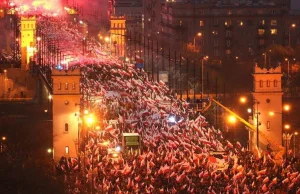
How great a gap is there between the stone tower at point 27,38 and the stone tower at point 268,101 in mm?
20388

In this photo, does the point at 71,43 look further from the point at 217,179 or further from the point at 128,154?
the point at 217,179

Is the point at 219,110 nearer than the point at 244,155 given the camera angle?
No

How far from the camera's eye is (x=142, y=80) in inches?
2199

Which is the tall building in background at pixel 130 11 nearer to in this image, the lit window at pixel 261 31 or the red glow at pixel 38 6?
the red glow at pixel 38 6

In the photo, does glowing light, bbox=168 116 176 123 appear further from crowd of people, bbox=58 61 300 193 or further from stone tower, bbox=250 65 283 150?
stone tower, bbox=250 65 283 150

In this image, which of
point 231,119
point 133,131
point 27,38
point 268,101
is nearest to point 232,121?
point 231,119

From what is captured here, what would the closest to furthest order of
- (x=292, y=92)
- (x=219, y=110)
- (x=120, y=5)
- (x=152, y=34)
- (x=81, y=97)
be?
1. (x=81, y=97)
2. (x=219, y=110)
3. (x=292, y=92)
4. (x=152, y=34)
5. (x=120, y=5)

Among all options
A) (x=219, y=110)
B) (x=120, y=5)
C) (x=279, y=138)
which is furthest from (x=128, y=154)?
(x=120, y=5)

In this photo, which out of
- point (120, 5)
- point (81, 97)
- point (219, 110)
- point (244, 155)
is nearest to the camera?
point (244, 155)

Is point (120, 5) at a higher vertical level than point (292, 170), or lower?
higher

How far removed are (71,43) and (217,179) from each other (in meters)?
30.4

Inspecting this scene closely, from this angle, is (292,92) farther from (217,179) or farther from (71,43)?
(217,179)

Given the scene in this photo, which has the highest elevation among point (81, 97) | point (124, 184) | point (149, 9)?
point (149, 9)

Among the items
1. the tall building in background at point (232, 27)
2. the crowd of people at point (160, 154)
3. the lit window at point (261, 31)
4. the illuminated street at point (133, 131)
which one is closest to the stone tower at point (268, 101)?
the illuminated street at point (133, 131)
